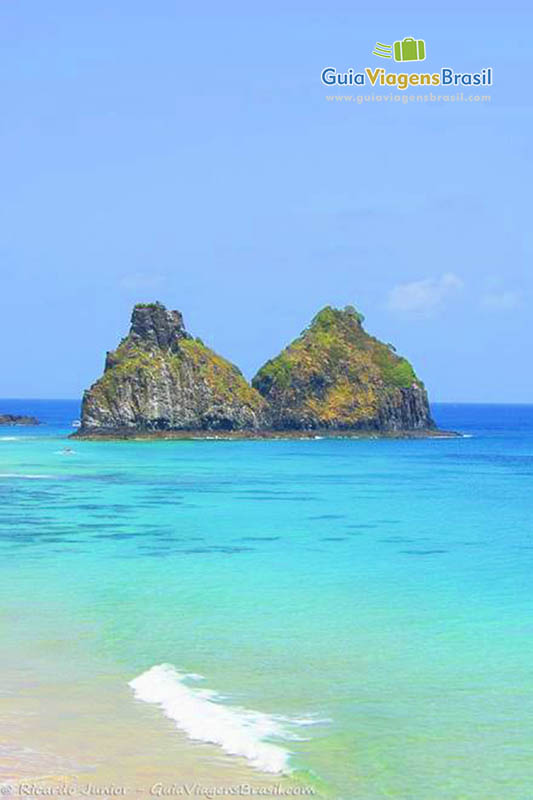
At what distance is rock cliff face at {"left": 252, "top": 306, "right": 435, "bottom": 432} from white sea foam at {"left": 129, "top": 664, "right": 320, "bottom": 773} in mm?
130920

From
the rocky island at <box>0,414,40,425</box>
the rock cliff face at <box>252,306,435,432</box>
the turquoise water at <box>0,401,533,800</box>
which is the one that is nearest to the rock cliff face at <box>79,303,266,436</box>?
the rock cliff face at <box>252,306,435,432</box>

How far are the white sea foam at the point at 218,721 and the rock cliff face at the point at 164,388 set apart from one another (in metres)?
115

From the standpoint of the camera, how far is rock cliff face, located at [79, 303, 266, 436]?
134500 millimetres

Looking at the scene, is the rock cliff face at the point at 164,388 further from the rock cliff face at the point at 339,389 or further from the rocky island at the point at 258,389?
the rock cliff face at the point at 339,389

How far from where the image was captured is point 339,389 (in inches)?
6029

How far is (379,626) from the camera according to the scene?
26.0m

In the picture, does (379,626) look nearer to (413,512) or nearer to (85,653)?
(85,653)

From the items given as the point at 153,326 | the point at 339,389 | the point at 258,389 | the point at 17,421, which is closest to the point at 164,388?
the point at 153,326

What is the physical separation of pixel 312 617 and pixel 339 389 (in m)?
127

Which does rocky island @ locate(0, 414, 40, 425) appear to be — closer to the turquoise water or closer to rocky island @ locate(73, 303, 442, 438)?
rocky island @ locate(73, 303, 442, 438)

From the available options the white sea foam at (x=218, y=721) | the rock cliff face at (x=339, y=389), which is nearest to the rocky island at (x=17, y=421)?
the rock cliff face at (x=339, y=389)

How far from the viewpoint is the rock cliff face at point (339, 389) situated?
151875 mm

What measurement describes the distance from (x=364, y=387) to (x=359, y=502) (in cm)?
9169

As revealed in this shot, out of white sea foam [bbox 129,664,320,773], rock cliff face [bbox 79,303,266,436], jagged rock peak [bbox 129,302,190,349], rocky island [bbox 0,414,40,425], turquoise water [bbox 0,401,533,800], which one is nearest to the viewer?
white sea foam [bbox 129,664,320,773]
